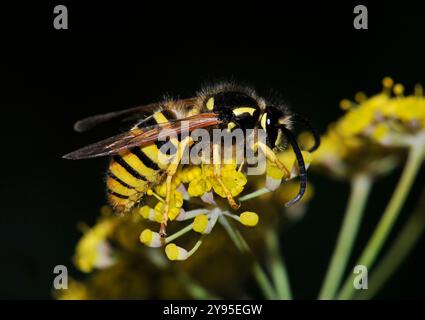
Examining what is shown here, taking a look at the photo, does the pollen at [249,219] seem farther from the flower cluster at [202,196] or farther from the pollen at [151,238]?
the pollen at [151,238]

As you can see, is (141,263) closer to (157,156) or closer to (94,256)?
(94,256)

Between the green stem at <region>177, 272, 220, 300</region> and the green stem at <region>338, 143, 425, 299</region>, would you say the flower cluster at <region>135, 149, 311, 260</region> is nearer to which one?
the green stem at <region>177, 272, 220, 300</region>

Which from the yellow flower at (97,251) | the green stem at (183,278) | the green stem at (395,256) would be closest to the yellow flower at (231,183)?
the green stem at (183,278)

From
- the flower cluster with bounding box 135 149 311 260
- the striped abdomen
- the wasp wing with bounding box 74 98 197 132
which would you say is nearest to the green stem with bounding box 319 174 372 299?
the flower cluster with bounding box 135 149 311 260

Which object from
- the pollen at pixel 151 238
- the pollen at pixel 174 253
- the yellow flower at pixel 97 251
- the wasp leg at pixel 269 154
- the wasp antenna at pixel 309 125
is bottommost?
the yellow flower at pixel 97 251

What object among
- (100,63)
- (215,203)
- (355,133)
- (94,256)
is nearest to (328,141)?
(355,133)

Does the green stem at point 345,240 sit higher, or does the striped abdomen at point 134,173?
the striped abdomen at point 134,173

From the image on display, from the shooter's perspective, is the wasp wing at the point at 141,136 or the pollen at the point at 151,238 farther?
the pollen at the point at 151,238
